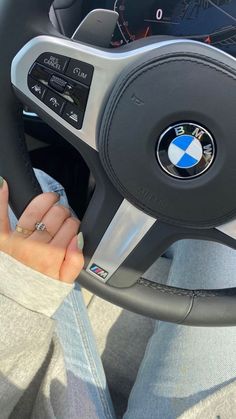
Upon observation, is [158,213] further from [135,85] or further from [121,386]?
[121,386]

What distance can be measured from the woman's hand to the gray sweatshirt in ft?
0.04

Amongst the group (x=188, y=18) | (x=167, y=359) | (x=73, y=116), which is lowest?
(x=167, y=359)

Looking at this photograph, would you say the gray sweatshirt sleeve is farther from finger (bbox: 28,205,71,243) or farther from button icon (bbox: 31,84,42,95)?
button icon (bbox: 31,84,42,95)

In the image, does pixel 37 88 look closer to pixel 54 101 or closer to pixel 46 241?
pixel 54 101

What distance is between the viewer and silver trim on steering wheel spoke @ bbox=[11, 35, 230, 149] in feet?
2.12

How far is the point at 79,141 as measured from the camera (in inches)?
27.5

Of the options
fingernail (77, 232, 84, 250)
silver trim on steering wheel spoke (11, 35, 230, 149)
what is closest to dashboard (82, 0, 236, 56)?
silver trim on steering wheel spoke (11, 35, 230, 149)

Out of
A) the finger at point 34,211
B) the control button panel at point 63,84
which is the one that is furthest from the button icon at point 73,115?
Result: the finger at point 34,211

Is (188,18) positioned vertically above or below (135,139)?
above

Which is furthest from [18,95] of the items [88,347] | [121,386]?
[121,386]

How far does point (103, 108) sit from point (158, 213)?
0.14 meters

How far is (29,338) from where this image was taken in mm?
769

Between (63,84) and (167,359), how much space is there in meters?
0.53

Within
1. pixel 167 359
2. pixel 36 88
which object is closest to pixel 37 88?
pixel 36 88
